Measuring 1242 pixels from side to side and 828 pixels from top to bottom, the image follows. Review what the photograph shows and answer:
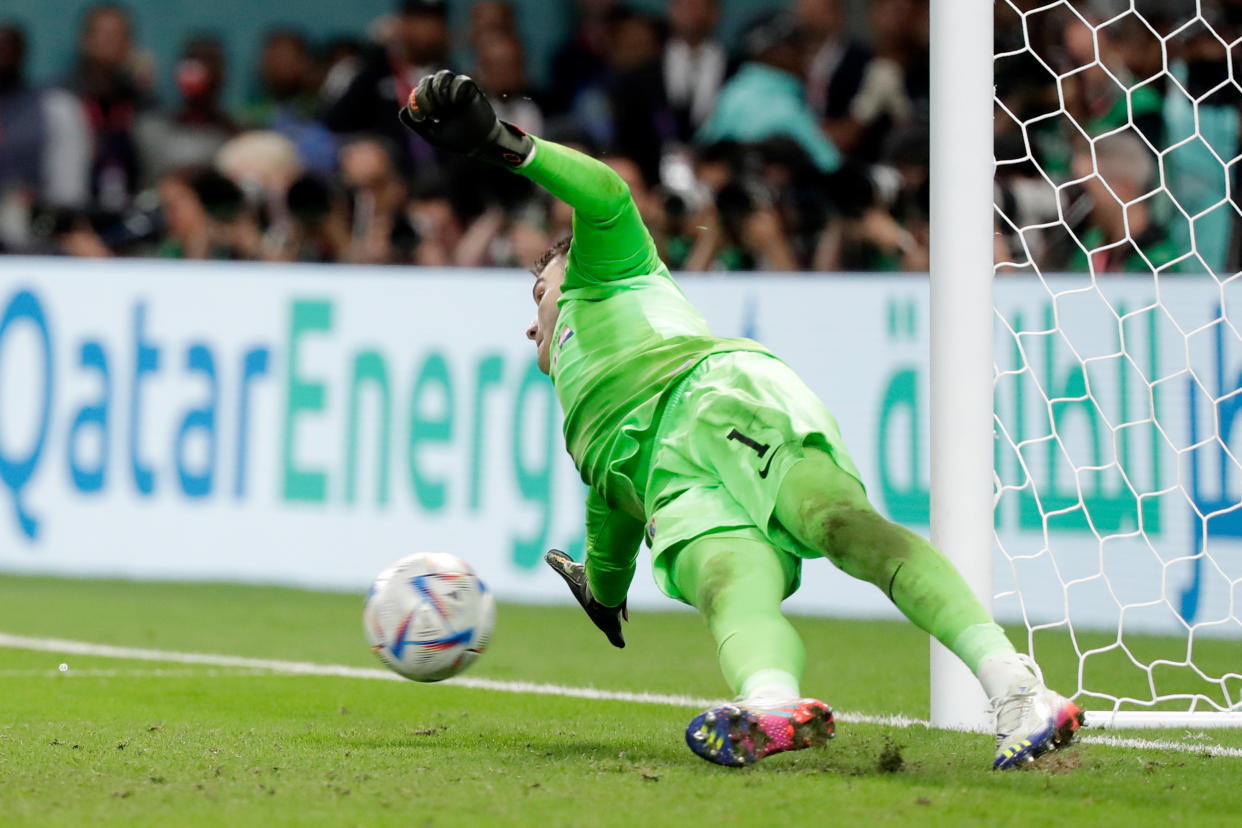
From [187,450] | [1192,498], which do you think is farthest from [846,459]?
[187,450]

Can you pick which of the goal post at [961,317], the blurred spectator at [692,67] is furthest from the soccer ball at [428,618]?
the blurred spectator at [692,67]

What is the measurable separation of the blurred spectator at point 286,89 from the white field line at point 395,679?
579 cm

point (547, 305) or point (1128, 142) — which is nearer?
point (547, 305)

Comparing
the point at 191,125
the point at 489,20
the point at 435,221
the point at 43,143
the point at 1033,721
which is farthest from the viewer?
the point at 191,125

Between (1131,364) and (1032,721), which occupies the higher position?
(1131,364)

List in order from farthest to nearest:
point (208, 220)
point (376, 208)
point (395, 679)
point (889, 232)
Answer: point (208, 220), point (376, 208), point (889, 232), point (395, 679)

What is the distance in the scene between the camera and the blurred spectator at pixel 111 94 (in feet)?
36.9

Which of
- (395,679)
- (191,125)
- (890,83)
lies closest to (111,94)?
(191,125)

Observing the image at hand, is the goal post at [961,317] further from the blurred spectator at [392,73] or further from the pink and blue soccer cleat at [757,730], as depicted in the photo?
the blurred spectator at [392,73]

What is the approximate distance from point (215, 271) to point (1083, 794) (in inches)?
252

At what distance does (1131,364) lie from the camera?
→ 22.2ft

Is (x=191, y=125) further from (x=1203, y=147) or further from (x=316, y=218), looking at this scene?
(x=1203, y=147)

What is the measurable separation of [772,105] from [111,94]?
190 inches

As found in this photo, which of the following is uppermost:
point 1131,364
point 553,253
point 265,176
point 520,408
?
point 265,176
